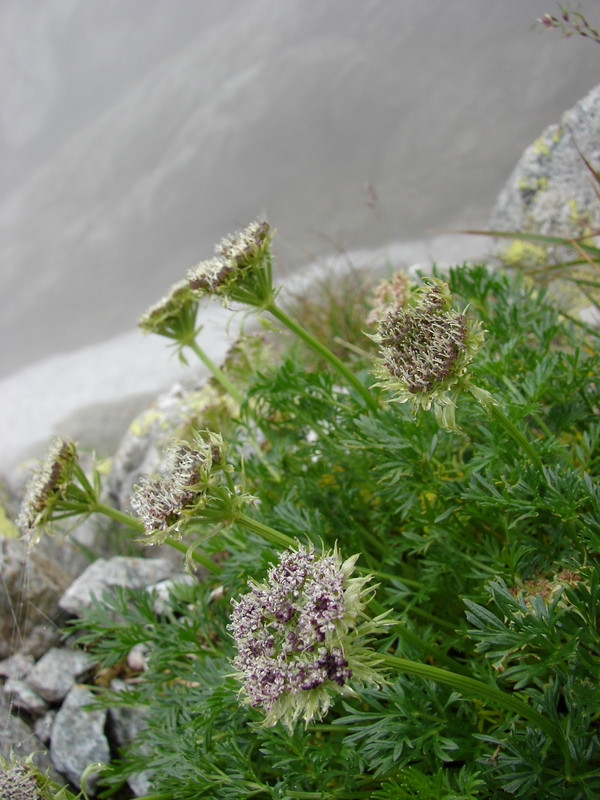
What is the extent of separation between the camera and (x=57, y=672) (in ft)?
8.75

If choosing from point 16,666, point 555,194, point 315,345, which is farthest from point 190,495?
point 555,194

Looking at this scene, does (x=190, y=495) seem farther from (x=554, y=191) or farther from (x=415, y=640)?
(x=554, y=191)

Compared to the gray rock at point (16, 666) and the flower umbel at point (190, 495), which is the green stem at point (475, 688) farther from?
the gray rock at point (16, 666)

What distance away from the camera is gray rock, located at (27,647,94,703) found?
8.56 feet

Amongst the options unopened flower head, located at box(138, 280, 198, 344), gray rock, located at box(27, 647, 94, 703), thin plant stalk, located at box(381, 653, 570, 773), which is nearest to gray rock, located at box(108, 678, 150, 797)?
gray rock, located at box(27, 647, 94, 703)

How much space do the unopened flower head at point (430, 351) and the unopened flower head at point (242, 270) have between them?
0.56m

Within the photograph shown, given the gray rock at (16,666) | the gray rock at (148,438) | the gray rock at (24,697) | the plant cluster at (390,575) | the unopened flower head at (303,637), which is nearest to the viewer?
the unopened flower head at (303,637)

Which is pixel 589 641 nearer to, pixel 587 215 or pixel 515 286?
pixel 515 286

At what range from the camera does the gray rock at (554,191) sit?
14.9 feet

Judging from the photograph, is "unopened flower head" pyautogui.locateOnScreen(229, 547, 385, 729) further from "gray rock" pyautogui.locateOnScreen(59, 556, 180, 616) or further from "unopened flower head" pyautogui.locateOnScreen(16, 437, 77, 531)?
"gray rock" pyautogui.locateOnScreen(59, 556, 180, 616)

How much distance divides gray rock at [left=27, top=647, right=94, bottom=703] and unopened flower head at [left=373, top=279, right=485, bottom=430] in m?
1.92

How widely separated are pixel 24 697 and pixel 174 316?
1.63m

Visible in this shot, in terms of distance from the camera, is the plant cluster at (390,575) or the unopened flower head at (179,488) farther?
the unopened flower head at (179,488)

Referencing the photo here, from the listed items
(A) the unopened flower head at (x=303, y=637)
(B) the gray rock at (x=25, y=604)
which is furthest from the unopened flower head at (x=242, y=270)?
(B) the gray rock at (x=25, y=604)
